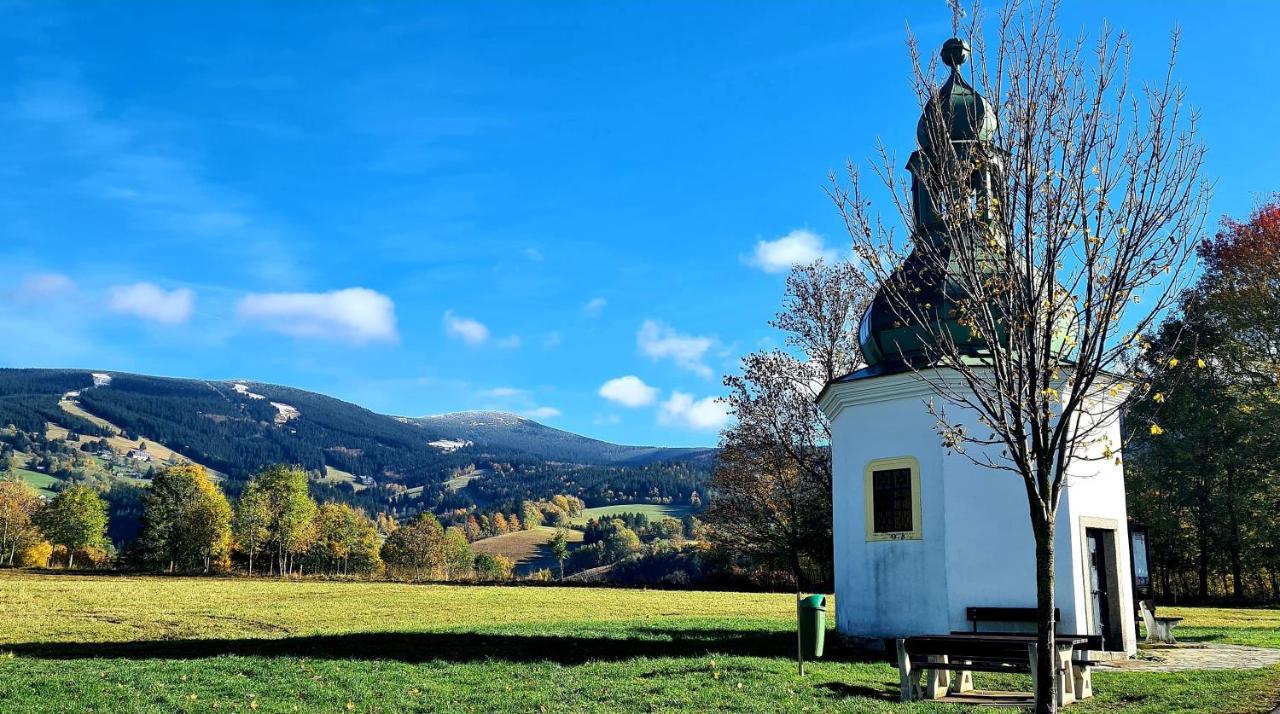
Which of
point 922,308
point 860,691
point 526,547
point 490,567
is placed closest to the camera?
point 860,691

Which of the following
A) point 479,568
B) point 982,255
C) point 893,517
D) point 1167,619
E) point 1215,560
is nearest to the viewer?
point 982,255

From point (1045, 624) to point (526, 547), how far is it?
166 m

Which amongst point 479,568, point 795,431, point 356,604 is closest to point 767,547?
point 795,431

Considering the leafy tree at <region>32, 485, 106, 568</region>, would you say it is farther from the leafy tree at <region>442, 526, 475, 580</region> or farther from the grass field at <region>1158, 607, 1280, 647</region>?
the grass field at <region>1158, 607, 1280, 647</region>

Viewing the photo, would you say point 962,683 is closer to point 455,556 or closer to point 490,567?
point 455,556

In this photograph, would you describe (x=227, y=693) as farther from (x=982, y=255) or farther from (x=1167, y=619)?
(x=1167, y=619)

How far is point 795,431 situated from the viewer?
3081 cm

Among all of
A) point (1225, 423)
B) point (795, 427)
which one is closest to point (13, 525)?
point (795, 427)

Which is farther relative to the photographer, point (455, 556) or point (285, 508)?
point (455, 556)

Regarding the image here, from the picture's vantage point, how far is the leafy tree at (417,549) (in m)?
101

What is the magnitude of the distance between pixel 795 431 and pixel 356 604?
16812mm

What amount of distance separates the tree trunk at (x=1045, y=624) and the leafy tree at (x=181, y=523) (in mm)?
78092

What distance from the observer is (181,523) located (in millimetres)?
75625

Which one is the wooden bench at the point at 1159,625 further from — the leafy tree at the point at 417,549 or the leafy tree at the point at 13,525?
the leafy tree at the point at 13,525
